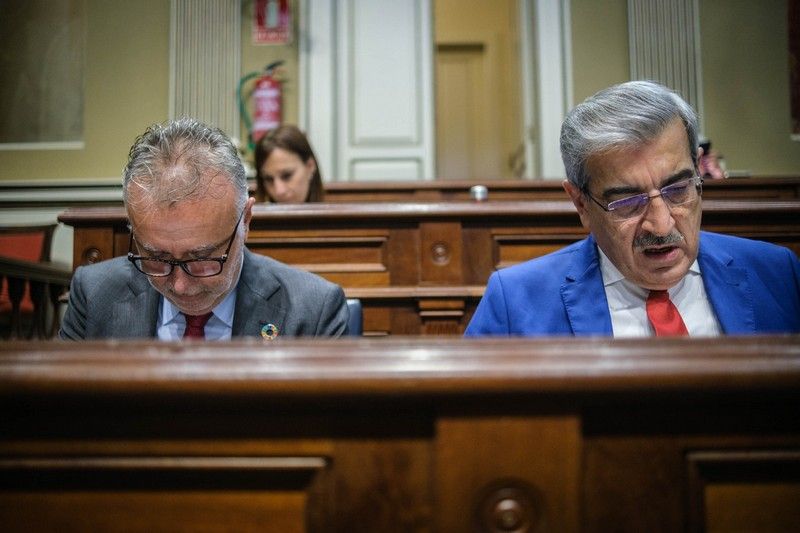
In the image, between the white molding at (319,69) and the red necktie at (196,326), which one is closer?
the red necktie at (196,326)

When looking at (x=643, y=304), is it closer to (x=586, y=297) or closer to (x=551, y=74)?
(x=586, y=297)

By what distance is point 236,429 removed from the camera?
0.58m

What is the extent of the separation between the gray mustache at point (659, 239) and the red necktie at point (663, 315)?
0.12 m

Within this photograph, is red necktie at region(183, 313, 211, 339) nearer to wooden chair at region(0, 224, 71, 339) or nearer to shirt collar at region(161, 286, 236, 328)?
shirt collar at region(161, 286, 236, 328)

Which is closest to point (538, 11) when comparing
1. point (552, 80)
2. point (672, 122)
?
point (552, 80)

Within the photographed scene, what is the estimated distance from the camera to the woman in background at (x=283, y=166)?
289cm

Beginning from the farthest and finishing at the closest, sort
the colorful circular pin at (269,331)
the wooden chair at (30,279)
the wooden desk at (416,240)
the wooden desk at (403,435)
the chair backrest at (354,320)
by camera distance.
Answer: the wooden chair at (30,279), the wooden desk at (416,240), the chair backrest at (354,320), the colorful circular pin at (269,331), the wooden desk at (403,435)

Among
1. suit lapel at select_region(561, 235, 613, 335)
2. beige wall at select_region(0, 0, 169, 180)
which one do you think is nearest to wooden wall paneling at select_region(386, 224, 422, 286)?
suit lapel at select_region(561, 235, 613, 335)

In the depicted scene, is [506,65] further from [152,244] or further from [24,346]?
[24,346]

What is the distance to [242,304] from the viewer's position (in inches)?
57.9

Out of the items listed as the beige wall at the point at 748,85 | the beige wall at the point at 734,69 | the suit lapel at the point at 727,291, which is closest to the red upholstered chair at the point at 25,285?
the suit lapel at the point at 727,291

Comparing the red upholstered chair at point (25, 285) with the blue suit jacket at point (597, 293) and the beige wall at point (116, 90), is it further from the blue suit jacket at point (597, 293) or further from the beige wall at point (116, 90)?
the blue suit jacket at point (597, 293)

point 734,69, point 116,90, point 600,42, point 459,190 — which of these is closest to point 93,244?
point 459,190

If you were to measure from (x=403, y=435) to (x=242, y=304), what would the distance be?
3.20ft
